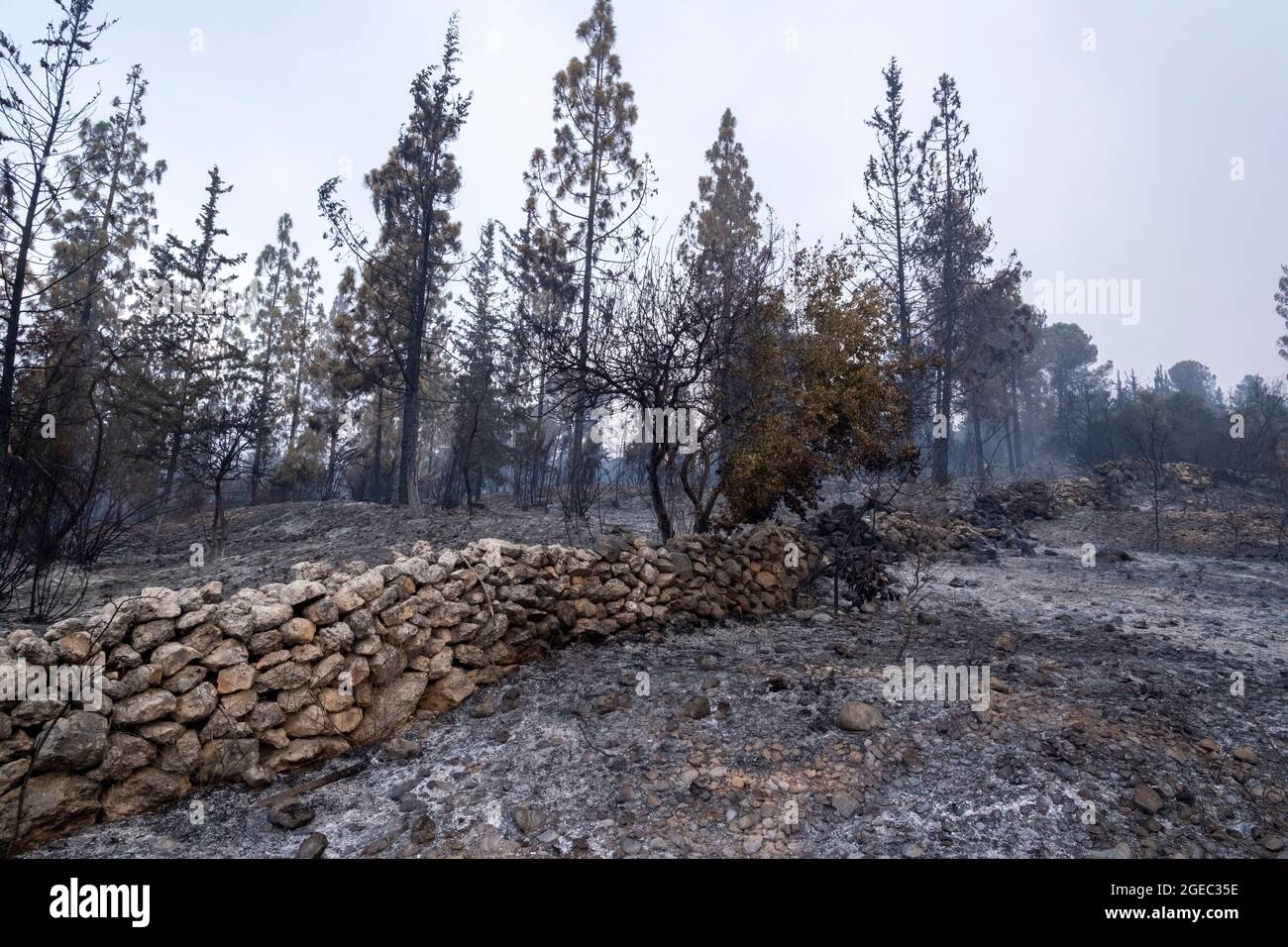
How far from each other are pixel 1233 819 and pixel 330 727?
5.27 meters

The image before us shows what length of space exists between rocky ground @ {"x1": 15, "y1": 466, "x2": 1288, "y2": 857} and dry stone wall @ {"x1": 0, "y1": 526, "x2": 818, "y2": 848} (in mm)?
182

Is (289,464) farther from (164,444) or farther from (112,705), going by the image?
(112,705)

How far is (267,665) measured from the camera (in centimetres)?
363

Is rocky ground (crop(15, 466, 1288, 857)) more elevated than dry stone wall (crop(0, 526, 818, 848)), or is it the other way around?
dry stone wall (crop(0, 526, 818, 848))

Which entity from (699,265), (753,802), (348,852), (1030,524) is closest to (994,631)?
(753,802)

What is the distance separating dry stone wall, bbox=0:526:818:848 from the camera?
9.76 ft

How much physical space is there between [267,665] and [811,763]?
343 centimetres

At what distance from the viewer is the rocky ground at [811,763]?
3045 millimetres

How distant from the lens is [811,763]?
3.64 meters

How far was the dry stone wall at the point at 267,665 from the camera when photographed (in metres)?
2.97

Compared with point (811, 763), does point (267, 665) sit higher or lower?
higher

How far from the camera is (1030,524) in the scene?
48.3ft

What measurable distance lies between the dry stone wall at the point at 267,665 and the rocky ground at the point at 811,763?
182 mm

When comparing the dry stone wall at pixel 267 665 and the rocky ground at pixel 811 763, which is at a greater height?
the dry stone wall at pixel 267 665
